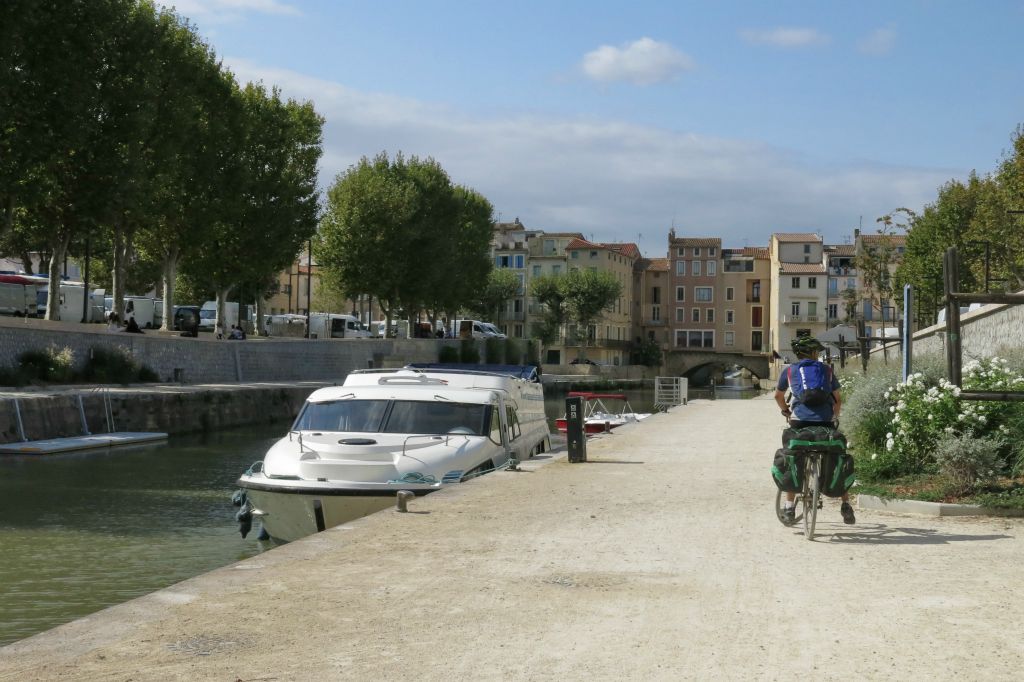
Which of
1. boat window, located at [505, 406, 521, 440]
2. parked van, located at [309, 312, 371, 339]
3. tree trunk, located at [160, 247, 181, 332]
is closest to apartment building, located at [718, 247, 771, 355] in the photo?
parked van, located at [309, 312, 371, 339]

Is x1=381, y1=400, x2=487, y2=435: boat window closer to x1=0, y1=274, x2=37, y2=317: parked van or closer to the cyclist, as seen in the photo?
the cyclist

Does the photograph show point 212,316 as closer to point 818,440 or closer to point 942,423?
point 942,423

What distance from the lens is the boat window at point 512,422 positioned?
17.4m

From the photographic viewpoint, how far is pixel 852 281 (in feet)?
378

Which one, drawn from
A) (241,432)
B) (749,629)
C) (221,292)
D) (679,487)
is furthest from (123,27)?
(749,629)

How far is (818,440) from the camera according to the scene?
10164 millimetres

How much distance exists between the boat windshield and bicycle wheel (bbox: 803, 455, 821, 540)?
235 inches

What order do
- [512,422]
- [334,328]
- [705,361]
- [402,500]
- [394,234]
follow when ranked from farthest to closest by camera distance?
[705,361], [334,328], [394,234], [512,422], [402,500]

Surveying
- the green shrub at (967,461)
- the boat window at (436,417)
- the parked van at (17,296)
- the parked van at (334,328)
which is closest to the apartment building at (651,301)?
the parked van at (334,328)

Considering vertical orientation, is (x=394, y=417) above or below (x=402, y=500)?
above

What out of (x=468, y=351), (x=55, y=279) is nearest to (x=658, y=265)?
(x=468, y=351)

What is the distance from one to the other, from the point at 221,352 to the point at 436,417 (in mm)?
35353

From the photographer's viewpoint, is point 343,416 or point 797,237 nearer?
point 343,416

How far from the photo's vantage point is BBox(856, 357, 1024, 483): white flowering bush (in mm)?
12719
